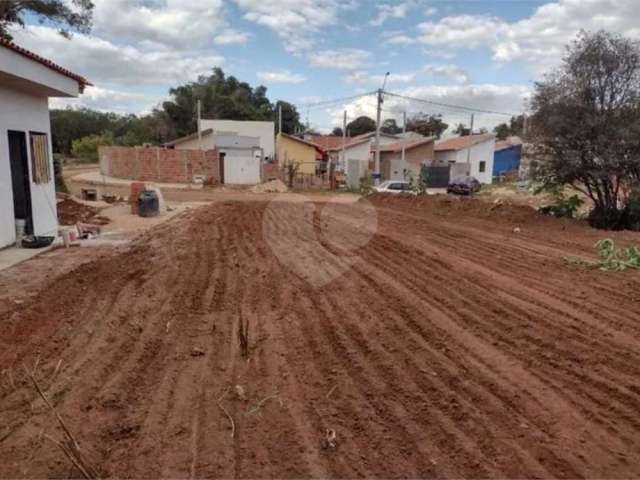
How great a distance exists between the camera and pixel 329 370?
11.9 feet

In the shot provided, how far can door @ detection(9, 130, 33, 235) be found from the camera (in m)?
8.67

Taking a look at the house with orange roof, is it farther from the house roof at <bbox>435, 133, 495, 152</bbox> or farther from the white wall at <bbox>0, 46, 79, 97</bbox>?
the white wall at <bbox>0, 46, 79, 97</bbox>

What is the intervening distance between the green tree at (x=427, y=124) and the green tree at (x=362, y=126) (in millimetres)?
5764

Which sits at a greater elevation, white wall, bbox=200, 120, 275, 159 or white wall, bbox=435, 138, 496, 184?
white wall, bbox=200, 120, 275, 159

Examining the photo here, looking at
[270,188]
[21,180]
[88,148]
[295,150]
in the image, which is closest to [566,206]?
[21,180]

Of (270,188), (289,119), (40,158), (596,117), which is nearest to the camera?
(40,158)

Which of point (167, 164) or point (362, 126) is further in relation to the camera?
point (362, 126)

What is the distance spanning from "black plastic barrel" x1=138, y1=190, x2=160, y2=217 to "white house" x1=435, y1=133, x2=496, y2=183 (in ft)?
98.6

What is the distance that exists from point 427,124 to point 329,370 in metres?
70.6

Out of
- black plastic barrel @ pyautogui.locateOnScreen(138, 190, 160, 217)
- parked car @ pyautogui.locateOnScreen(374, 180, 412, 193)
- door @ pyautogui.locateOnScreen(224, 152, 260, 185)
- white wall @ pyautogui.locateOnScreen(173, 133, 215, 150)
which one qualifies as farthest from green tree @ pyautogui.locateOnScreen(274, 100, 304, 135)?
black plastic barrel @ pyautogui.locateOnScreen(138, 190, 160, 217)

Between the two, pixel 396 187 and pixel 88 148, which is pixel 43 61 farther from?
pixel 88 148

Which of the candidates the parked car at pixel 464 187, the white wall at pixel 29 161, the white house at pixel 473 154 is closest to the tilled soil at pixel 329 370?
the white wall at pixel 29 161

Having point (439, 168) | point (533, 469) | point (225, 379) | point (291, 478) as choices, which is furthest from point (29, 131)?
point (439, 168)

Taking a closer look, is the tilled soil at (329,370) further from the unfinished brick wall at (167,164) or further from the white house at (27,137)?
the unfinished brick wall at (167,164)
